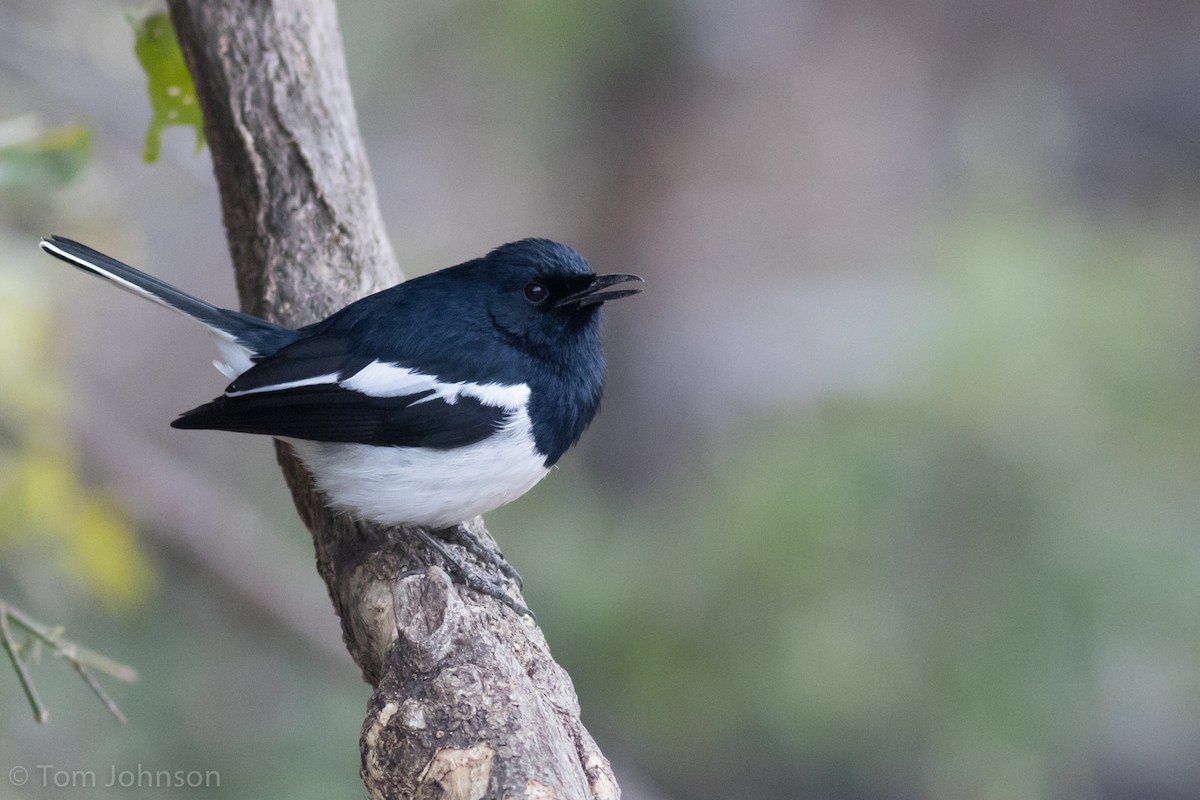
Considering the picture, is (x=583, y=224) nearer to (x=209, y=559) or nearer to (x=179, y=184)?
(x=179, y=184)

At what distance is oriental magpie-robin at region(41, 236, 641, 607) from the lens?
8.52ft

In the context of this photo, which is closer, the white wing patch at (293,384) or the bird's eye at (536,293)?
the white wing patch at (293,384)

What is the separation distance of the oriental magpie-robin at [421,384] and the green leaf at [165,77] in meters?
0.67

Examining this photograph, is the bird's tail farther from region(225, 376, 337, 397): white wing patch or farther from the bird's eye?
the bird's eye

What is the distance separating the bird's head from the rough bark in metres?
0.38

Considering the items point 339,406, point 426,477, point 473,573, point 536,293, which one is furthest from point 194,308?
point 473,573

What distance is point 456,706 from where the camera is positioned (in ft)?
6.27

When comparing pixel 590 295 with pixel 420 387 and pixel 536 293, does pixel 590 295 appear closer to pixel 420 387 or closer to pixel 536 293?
pixel 536 293

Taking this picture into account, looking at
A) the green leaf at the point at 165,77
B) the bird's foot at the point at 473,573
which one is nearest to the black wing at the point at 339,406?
the bird's foot at the point at 473,573

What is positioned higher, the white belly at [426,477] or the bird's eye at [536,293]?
the bird's eye at [536,293]

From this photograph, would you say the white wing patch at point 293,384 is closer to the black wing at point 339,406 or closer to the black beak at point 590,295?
the black wing at point 339,406

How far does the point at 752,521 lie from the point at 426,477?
249 centimetres

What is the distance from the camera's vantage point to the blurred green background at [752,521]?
409 cm

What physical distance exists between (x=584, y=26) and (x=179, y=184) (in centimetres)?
290
